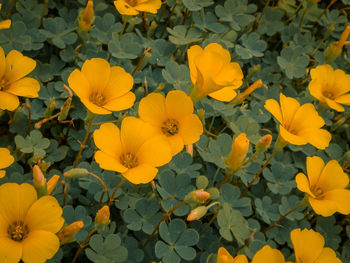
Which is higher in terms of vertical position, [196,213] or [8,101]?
[8,101]

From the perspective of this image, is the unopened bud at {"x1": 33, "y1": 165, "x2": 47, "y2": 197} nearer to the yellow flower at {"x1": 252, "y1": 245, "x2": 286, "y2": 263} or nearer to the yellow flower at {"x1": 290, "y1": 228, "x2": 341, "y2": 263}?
the yellow flower at {"x1": 252, "y1": 245, "x2": 286, "y2": 263}

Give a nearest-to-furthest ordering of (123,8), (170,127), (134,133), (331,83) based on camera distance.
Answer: (134,133)
(170,127)
(123,8)
(331,83)

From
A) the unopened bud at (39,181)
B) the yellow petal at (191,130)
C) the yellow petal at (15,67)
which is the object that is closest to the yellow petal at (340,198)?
the yellow petal at (191,130)

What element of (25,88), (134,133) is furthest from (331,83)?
(25,88)

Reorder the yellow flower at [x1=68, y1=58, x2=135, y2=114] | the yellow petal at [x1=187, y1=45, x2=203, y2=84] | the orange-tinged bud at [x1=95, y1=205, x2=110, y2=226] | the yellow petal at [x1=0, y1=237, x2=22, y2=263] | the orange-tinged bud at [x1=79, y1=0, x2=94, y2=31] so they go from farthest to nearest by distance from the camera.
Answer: the orange-tinged bud at [x1=79, y1=0, x2=94, y2=31] < the yellow petal at [x1=187, y1=45, x2=203, y2=84] < the yellow flower at [x1=68, y1=58, x2=135, y2=114] < the orange-tinged bud at [x1=95, y1=205, x2=110, y2=226] < the yellow petal at [x1=0, y1=237, x2=22, y2=263]

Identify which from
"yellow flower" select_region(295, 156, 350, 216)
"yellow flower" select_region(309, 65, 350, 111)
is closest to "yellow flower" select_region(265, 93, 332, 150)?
"yellow flower" select_region(295, 156, 350, 216)

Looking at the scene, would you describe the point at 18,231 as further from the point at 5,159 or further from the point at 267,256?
the point at 267,256
